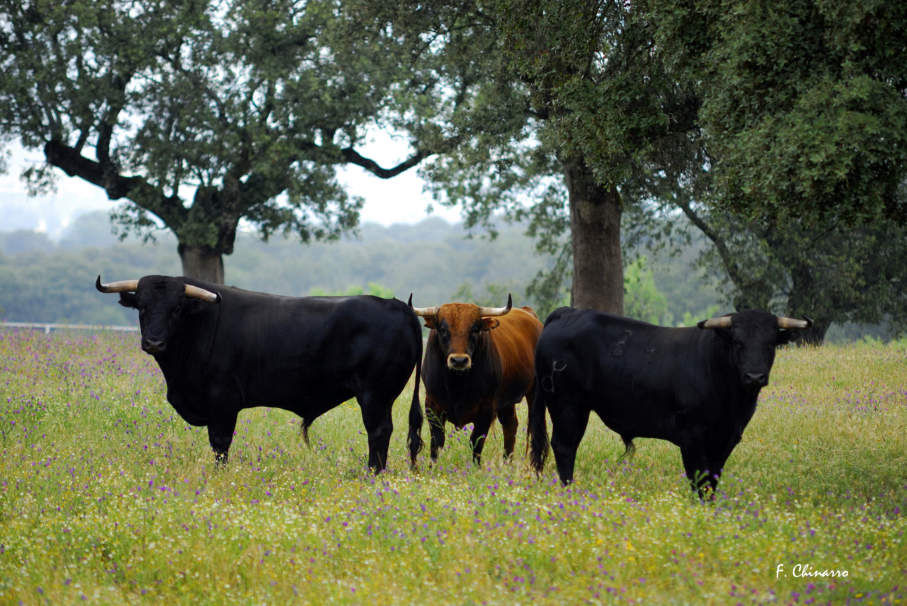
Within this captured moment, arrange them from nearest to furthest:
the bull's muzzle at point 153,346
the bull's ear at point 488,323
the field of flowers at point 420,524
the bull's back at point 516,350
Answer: the field of flowers at point 420,524
the bull's muzzle at point 153,346
the bull's ear at point 488,323
the bull's back at point 516,350

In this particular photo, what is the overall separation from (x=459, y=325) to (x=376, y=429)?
1.38m

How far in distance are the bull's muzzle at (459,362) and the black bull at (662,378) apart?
70cm

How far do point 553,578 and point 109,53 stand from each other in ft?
70.1

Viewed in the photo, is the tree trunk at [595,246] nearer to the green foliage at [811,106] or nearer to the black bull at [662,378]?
the green foliage at [811,106]

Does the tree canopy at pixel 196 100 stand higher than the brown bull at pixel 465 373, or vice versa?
the tree canopy at pixel 196 100

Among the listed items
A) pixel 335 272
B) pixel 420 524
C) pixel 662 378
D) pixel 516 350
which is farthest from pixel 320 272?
pixel 420 524

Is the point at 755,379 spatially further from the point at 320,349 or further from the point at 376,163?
the point at 376,163

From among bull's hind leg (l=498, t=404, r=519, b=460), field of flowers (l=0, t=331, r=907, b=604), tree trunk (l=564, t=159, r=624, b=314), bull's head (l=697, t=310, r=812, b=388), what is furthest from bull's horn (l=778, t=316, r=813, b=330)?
tree trunk (l=564, t=159, r=624, b=314)

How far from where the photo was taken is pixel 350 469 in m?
8.58

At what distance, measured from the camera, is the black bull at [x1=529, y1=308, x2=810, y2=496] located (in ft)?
25.3

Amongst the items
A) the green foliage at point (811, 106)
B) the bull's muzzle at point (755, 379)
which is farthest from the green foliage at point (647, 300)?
the bull's muzzle at point (755, 379)

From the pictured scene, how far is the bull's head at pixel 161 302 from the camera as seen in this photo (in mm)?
8344

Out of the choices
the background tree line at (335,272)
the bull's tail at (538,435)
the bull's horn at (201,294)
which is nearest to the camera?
the bull's horn at (201,294)

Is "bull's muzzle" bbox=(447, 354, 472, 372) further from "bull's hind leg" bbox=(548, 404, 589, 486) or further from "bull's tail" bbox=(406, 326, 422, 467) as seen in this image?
"bull's hind leg" bbox=(548, 404, 589, 486)
